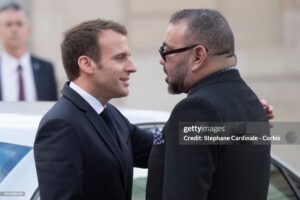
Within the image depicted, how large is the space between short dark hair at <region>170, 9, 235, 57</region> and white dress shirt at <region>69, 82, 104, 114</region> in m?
0.48

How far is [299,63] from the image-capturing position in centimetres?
1048

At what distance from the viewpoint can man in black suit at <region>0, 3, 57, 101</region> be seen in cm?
675

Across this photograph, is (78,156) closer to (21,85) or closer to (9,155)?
(9,155)

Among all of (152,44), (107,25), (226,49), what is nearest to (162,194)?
(226,49)

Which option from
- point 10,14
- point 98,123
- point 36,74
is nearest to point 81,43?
point 98,123

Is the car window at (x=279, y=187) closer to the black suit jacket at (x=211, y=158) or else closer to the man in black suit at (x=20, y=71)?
the black suit jacket at (x=211, y=158)

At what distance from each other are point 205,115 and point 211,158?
15cm

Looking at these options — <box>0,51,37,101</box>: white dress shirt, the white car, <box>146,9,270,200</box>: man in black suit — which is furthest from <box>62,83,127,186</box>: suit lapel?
<box>0,51,37,101</box>: white dress shirt

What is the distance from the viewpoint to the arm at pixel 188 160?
278 cm

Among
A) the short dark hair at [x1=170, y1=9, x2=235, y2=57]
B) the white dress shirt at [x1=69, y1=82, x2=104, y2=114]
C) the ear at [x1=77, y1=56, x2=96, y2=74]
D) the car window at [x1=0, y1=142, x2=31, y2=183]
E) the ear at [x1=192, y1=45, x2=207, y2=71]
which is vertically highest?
the short dark hair at [x1=170, y1=9, x2=235, y2=57]

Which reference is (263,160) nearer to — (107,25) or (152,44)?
(107,25)

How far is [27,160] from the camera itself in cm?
350

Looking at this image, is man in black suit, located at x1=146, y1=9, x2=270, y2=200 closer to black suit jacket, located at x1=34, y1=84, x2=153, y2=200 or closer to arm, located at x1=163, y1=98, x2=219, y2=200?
arm, located at x1=163, y1=98, x2=219, y2=200

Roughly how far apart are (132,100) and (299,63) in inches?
85.6
